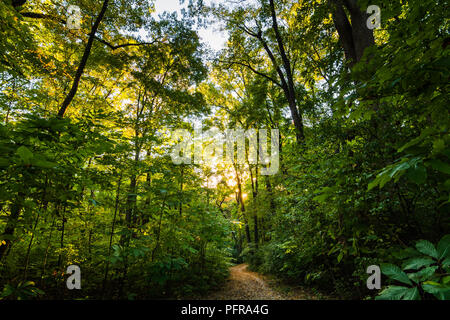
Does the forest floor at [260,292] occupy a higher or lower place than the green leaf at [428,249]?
lower

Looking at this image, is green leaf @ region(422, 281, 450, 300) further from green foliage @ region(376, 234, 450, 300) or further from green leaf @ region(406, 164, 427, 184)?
green leaf @ region(406, 164, 427, 184)

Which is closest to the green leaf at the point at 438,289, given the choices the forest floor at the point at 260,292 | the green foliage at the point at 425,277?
the green foliage at the point at 425,277

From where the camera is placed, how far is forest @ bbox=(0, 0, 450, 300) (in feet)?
3.80

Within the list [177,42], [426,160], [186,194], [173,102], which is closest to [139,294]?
[186,194]

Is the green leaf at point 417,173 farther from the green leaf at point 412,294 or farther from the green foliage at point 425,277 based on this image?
the green leaf at point 412,294

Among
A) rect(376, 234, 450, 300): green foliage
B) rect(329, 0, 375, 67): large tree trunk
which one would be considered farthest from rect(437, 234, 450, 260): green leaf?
rect(329, 0, 375, 67): large tree trunk

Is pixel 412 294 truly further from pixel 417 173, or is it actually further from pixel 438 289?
pixel 417 173

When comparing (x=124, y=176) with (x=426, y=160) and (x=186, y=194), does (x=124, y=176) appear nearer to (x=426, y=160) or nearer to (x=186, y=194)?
(x=186, y=194)

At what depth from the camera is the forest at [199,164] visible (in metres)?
1.16

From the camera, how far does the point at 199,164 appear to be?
624 centimetres

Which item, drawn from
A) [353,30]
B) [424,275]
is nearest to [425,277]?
[424,275]

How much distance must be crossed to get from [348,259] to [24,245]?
7462 mm
